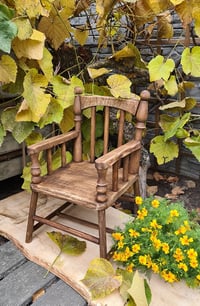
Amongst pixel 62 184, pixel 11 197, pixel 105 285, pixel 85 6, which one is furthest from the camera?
pixel 11 197

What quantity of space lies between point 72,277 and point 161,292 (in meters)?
0.38

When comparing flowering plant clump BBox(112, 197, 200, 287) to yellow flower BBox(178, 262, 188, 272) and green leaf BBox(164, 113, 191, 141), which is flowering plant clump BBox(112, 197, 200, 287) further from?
green leaf BBox(164, 113, 191, 141)

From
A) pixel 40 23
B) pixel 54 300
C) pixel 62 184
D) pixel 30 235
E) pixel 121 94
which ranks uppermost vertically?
pixel 40 23

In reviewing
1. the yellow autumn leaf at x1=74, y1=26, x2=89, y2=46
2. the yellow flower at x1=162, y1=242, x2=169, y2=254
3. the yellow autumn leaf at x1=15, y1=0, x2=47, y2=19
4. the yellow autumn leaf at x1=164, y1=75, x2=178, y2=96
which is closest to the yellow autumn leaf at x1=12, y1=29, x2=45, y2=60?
the yellow autumn leaf at x1=15, y1=0, x2=47, y2=19

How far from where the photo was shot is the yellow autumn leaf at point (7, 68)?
1463mm

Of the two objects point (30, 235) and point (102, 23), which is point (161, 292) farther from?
point (102, 23)

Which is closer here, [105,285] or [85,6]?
[105,285]

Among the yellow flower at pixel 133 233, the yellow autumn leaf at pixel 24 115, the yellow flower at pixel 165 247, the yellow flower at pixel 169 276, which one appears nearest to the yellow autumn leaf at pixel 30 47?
the yellow autumn leaf at pixel 24 115

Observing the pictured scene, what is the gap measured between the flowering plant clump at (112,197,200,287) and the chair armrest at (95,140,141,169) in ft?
0.81

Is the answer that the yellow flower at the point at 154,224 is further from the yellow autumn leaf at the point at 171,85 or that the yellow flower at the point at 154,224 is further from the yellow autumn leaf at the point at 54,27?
the yellow autumn leaf at the point at 54,27

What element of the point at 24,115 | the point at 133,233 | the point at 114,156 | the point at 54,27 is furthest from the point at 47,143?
the point at 54,27

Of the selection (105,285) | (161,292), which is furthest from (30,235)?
(161,292)

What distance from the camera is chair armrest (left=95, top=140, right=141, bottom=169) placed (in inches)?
49.5

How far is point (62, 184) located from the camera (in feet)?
4.88
